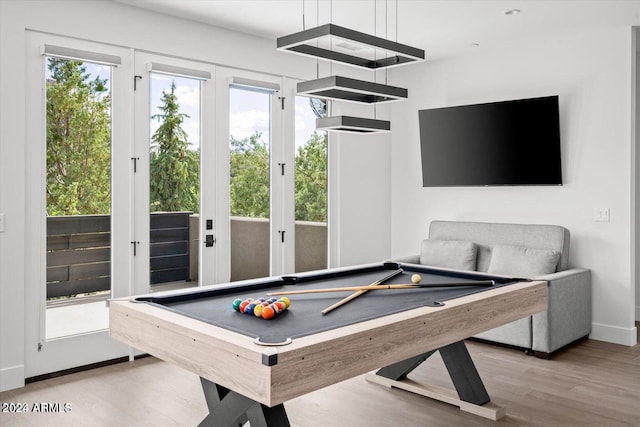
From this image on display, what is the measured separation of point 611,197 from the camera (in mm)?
4723

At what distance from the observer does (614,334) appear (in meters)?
4.73

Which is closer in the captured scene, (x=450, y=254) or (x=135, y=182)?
(x=135, y=182)

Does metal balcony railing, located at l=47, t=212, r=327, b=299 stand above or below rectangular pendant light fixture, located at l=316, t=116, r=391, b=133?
below

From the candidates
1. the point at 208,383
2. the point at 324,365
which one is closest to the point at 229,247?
the point at 208,383

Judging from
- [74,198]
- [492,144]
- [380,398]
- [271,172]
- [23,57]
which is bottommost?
[380,398]

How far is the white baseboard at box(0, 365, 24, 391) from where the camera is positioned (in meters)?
3.60

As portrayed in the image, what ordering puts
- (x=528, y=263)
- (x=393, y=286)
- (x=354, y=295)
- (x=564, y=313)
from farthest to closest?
(x=528, y=263) → (x=564, y=313) → (x=393, y=286) → (x=354, y=295)

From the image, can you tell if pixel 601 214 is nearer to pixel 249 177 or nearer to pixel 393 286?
pixel 393 286

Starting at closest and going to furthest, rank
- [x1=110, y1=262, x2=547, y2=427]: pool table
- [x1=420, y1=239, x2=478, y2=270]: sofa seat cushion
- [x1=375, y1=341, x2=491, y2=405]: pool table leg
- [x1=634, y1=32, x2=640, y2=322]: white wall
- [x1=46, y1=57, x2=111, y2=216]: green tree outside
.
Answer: [x1=110, y1=262, x2=547, y2=427]: pool table < [x1=375, y1=341, x2=491, y2=405]: pool table leg < [x1=46, y1=57, x2=111, y2=216]: green tree outside < [x1=420, y1=239, x2=478, y2=270]: sofa seat cushion < [x1=634, y1=32, x2=640, y2=322]: white wall

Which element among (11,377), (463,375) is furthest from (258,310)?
(11,377)

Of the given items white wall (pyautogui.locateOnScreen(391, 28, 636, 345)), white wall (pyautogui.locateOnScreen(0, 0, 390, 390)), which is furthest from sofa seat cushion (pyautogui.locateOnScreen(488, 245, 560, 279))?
white wall (pyautogui.locateOnScreen(0, 0, 390, 390))

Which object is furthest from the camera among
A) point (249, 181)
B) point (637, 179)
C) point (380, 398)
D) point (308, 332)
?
point (637, 179)

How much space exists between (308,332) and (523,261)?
3177mm

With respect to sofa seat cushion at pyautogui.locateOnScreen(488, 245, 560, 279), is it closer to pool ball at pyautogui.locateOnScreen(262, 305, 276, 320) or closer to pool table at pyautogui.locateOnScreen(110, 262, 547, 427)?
pool table at pyautogui.locateOnScreen(110, 262, 547, 427)
